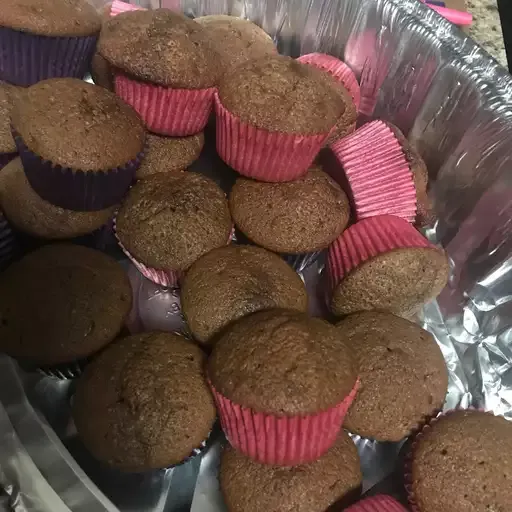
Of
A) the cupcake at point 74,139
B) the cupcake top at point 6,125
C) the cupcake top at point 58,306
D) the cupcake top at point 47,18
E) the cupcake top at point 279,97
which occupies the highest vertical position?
the cupcake top at point 279,97

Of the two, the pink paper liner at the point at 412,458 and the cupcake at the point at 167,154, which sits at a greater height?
the cupcake at the point at 167,154

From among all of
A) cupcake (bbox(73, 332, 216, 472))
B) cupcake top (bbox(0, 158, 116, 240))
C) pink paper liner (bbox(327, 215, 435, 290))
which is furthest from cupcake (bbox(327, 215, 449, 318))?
cupcake top (bbox(0, 158, 116, 240))

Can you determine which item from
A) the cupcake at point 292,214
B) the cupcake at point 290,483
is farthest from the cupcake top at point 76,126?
the cupcake at point 290,483

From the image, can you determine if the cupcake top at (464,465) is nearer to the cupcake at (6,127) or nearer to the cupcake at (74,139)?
the cupcake at (74,139)

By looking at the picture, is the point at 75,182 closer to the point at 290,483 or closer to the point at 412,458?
the point at 290,483

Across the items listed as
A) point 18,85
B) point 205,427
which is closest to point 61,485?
point 205,427

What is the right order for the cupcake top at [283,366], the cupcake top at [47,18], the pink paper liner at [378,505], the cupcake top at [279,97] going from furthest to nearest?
the cupcake top at [47,18], the cupcake top at [279,97], the pink paper liner at [378,505], the cupcake top at [283,366]

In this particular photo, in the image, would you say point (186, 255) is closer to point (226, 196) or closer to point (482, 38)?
point (226, 196)
